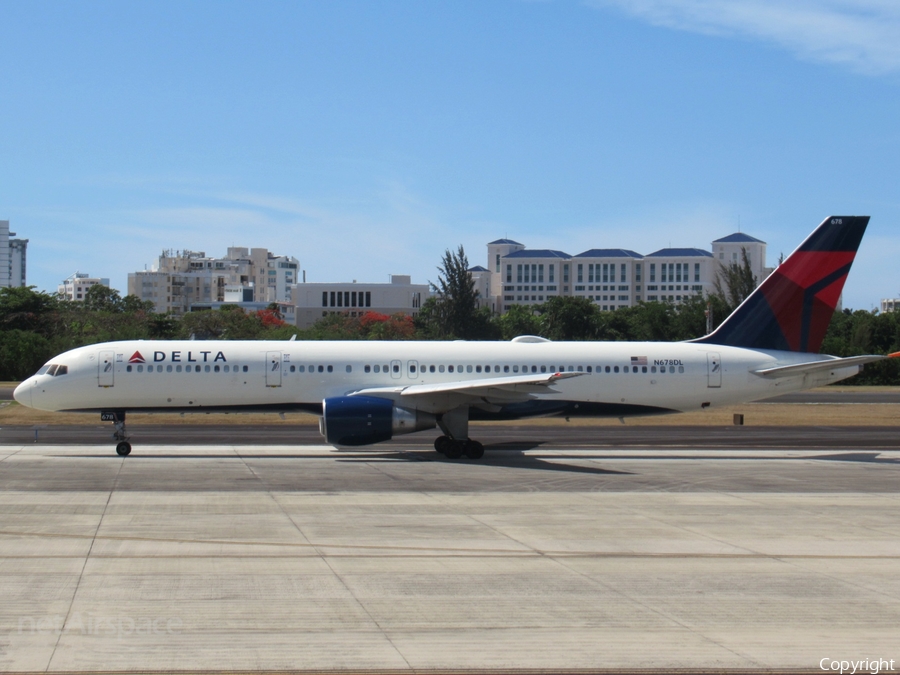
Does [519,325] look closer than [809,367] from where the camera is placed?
No

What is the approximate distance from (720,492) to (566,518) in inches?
234

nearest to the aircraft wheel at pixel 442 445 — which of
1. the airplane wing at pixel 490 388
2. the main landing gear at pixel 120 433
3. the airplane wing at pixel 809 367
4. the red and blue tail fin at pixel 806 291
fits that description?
the airplane wing at pixel 490 388

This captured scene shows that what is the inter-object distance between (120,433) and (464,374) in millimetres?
11329

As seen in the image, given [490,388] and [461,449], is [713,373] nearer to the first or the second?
[490,388]

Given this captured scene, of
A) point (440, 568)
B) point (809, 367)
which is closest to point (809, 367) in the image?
point (809, 367)

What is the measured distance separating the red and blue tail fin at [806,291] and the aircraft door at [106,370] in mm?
20436

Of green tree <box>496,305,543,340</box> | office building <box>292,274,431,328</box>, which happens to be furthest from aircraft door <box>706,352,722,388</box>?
office building <box>292,274,431,328</box>

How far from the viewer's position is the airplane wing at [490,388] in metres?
29.0

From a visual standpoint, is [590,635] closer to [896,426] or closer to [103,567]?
[103,567]

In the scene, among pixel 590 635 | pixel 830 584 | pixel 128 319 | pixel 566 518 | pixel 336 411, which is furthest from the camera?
pixel 128 319

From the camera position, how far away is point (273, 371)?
31062 millimetres

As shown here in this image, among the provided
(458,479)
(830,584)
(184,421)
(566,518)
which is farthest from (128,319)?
(830,584)

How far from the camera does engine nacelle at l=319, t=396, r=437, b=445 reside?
2881cm

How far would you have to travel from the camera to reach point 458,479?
2511cm
